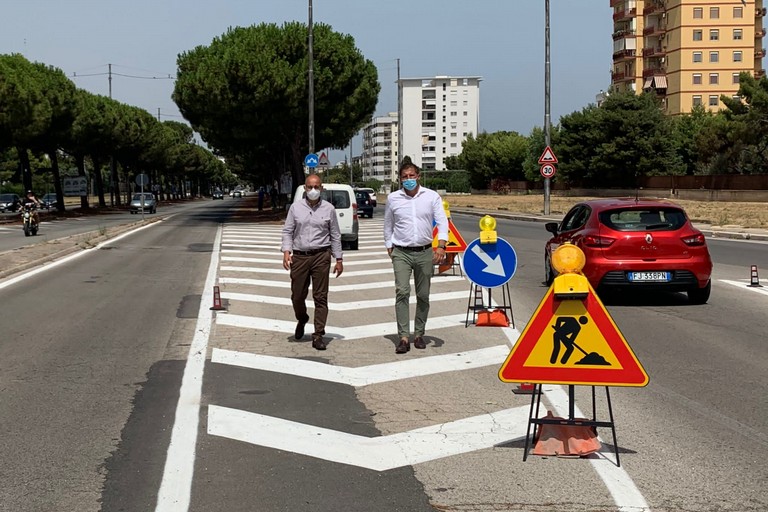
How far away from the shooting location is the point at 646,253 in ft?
39.6

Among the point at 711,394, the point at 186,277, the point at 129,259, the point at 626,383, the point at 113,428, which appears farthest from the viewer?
the point at 129,259

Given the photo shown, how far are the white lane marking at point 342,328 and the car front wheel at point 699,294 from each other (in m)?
3.34

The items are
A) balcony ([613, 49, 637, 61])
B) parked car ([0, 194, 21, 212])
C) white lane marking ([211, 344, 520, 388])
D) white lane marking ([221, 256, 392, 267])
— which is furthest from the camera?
balcony ([613, 49, 637, 61])

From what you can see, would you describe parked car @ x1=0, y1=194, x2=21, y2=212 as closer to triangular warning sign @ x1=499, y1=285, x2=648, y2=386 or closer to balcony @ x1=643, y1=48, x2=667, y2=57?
triangular warning sign @ x1=499, y1=285, x2=648, y2=386

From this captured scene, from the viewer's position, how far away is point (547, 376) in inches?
210

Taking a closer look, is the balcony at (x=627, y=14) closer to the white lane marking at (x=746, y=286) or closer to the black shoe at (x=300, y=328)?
the white lane marking at (x=746, y=286)

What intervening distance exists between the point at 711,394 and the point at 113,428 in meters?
4.49

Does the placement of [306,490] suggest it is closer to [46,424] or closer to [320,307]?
[46,424]

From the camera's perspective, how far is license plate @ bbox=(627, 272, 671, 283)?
39.4ft

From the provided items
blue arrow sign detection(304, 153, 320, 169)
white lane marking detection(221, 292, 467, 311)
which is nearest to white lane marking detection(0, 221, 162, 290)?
white lane marking detection(221, 292, 467, 311)

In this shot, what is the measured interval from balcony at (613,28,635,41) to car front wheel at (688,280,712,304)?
9120 cm

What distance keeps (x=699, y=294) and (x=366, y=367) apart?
614cm

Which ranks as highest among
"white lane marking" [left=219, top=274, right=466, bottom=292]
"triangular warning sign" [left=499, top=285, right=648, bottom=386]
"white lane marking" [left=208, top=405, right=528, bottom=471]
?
"triangular warning sign" [left=499, top=285, right=648, bottom=386]

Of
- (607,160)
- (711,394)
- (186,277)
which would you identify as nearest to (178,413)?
(711,394)
